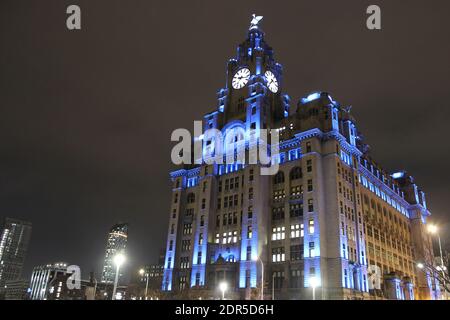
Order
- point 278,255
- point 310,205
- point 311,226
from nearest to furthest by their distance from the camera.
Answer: point 311,226
point 310,205
point 278,255

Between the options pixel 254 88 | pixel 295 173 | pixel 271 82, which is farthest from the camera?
pixel 271 82

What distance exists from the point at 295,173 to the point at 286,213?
10.6 meters

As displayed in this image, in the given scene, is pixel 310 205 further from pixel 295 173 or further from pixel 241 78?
pixel 241 78

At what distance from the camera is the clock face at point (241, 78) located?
395 feet

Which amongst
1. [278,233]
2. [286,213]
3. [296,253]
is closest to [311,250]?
[296,253]

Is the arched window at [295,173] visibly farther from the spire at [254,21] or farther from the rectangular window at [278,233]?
the spire at [254,21]

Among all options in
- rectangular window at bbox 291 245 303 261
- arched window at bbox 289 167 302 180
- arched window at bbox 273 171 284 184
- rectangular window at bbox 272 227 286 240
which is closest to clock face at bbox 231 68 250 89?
arched window at bbox 273 171 284 184

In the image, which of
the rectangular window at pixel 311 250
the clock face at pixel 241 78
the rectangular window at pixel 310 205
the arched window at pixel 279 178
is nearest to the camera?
the rectangular window at pixel 311 250

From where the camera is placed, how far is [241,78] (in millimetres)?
121750

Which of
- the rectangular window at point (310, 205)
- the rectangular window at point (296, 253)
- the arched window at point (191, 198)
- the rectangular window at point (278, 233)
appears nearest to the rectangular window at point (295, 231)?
the rectangular window at point (278, 233)

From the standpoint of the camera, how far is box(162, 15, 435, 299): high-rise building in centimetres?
8362

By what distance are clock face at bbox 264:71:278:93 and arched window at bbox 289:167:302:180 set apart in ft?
117

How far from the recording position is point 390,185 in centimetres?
12962

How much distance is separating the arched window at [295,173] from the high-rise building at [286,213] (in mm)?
289
